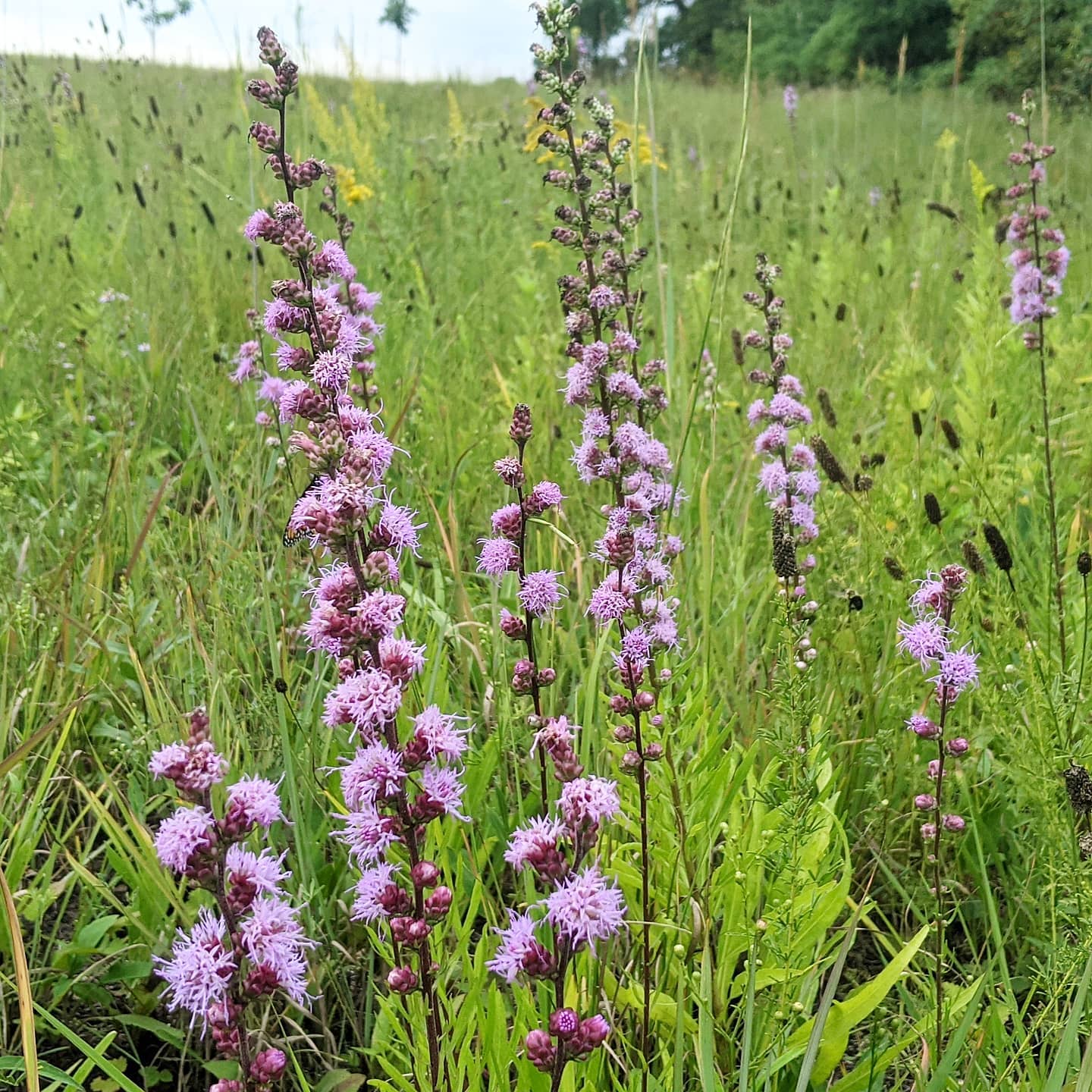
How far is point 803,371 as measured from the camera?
13.7ft

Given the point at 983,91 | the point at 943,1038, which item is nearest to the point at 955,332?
the point at 943,1038

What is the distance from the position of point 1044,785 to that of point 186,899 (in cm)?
175

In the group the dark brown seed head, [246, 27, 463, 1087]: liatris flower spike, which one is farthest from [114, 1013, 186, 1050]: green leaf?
the dark brown seed head

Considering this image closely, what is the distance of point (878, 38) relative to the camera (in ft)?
86.3

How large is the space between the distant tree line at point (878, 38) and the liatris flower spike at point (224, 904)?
514 inches

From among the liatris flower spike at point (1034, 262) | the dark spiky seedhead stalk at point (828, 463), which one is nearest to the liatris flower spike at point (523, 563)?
the dark spiky seedhead stalk at point (828, 463)

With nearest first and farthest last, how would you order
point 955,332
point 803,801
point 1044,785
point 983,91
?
point 803,801
point 1044,785
point 955,332
point 983,91

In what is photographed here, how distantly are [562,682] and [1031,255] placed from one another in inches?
102

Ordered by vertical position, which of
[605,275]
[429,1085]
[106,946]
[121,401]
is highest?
[605,275]

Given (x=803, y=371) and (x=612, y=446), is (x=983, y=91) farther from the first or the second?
(x=612, y=446)

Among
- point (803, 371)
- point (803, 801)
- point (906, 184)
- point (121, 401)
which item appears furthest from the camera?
point (906, 184)

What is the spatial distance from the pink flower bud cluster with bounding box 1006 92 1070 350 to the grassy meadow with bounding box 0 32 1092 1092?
133 millimetres

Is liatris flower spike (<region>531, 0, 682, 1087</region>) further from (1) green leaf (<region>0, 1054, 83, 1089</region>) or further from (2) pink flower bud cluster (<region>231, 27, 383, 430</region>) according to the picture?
(1) green leaf (<region>0, 1054, 83, 1089</region>)

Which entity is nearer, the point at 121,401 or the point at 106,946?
the point at 106,946
